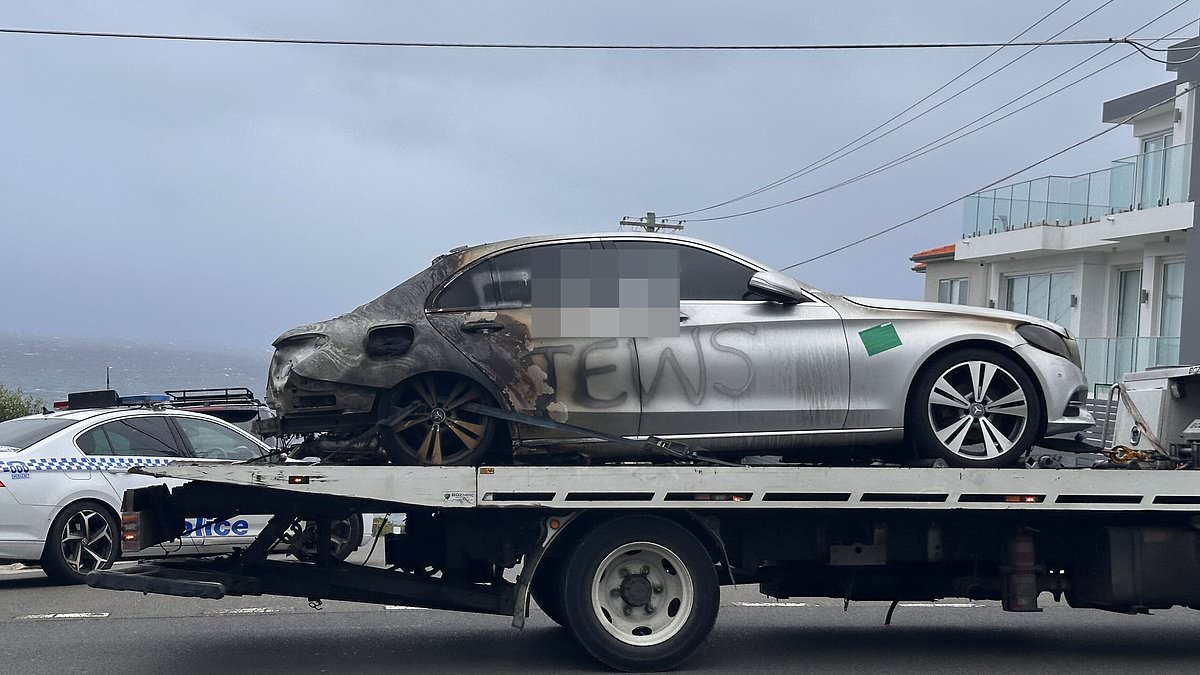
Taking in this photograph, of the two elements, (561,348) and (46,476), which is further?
(46,476)

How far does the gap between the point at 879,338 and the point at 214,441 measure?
6.36 m

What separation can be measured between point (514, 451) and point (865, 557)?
220 centimetres

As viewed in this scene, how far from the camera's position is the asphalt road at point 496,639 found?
7.88 m

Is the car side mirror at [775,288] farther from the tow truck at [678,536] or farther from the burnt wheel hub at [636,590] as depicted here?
the burnt wheel hub at [636,590]

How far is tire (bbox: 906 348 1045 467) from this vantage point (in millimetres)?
7867

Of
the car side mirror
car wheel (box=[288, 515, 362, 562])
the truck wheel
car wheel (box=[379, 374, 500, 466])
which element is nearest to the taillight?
car wheel (box=[288, 515, 362, 562])

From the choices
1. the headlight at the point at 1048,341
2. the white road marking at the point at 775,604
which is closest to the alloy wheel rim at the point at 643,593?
the headlight at the point at 1048,341

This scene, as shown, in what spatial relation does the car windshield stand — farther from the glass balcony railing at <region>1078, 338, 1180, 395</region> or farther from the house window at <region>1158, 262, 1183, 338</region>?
the house window at <region>1158, 262, 1183, 338</region>

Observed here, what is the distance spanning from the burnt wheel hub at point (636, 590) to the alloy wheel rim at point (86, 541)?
17.7ft

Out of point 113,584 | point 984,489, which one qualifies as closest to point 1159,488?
point 984,489

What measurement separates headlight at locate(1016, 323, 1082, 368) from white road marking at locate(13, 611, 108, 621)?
6.55 m

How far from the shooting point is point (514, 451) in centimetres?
770

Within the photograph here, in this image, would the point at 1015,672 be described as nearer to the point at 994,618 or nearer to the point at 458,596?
the point at 994,618

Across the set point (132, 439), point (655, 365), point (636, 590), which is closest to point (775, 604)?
point (636, 590)
